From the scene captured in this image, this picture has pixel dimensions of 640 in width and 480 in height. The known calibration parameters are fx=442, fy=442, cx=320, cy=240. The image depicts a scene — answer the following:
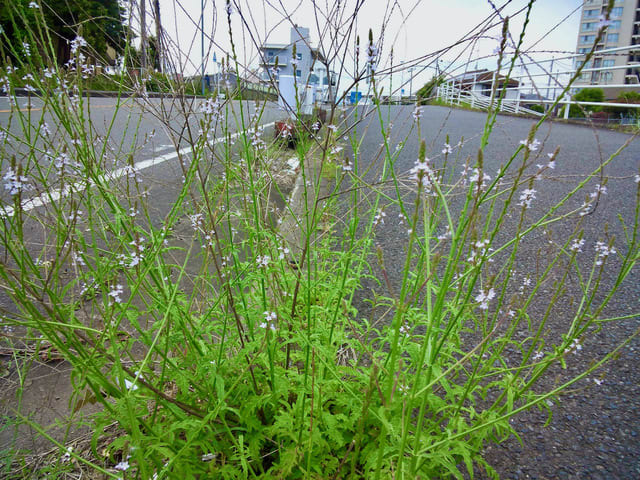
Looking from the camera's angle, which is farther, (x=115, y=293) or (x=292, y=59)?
(x=292, y=59)

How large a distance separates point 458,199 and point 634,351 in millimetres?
2872

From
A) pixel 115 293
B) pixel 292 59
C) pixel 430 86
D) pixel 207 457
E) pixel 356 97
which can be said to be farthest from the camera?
pixel 430 86

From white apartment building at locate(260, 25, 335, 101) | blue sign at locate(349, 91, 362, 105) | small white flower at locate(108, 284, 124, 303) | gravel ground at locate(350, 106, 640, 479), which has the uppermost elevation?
white apartment building at locate(260, 25, 335, 101)

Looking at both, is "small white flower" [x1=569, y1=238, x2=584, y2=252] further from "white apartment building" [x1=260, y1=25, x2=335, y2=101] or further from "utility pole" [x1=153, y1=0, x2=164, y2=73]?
"utility pole" [x1=153, y1=0, x2=164, y2=73]

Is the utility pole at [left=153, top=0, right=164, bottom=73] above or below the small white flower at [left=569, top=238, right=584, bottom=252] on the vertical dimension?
above

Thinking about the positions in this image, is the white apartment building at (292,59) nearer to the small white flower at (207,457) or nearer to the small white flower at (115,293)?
the small white flower at (115,293)

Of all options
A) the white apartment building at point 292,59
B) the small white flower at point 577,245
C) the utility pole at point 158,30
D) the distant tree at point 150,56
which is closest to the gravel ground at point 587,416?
the small white flower at point 577,245

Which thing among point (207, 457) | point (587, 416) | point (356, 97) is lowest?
point (587, 416)

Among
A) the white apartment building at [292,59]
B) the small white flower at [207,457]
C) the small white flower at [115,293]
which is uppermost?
the white apartment building at [292,59]

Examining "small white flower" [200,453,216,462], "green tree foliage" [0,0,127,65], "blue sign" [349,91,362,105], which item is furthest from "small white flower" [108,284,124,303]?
"blue sign" [349,91,362,105]

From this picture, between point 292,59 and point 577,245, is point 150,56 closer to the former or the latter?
point 292,59

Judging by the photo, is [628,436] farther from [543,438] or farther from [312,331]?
[312,331]

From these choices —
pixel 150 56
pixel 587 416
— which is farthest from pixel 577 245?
pixel 150 56

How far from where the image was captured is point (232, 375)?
159 cm
